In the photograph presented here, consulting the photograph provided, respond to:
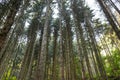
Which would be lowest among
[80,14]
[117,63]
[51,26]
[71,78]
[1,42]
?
[117,63]

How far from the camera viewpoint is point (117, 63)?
2016cm

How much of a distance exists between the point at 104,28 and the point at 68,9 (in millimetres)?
6872

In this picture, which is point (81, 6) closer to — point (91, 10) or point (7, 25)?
point (91, 10)

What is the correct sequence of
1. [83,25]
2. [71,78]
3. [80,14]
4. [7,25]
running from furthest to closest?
1. [83,25]
2. [80,14]
3. [71,78]
4. [7,25]

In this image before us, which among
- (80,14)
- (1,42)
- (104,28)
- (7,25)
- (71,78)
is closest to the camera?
(1,42)

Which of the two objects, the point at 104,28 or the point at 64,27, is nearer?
the point at 64,27

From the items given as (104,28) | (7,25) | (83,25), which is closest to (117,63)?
(104,28)

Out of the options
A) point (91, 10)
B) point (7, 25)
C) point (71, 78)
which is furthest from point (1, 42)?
point (91, 10)

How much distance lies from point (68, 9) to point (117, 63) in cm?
1079

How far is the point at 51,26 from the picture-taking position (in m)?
19.8

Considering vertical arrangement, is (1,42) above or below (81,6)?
above

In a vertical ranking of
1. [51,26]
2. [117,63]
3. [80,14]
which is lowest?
[117,63]

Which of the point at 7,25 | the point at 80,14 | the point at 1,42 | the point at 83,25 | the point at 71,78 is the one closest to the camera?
the point at 1,42

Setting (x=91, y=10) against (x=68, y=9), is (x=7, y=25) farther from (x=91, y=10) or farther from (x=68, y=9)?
(x=91, y=10)
